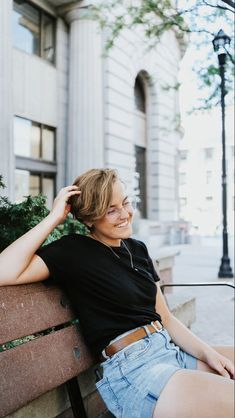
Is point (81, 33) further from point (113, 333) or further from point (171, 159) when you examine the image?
point (113, 333)

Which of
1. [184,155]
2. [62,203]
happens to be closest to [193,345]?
[62,203]

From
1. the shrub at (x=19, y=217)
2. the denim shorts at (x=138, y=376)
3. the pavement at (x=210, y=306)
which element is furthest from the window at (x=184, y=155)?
the denim shorts at (x=138, y=376)

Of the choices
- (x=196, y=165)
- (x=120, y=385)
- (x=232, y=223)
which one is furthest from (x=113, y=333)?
(x=196, y=165)

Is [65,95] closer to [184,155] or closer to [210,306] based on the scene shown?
[210,306]

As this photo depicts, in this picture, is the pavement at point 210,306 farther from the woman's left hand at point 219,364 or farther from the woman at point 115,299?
the woman at point 115,299

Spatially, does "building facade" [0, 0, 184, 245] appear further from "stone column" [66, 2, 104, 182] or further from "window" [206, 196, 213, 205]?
"window" [206, 196, 213, 205]

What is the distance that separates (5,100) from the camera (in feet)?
16.3

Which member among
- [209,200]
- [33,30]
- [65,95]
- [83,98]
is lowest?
[209,200]

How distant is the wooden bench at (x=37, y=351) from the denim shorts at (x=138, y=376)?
0.23 m

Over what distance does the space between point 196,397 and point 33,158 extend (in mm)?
13522

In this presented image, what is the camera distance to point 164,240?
2266 cm

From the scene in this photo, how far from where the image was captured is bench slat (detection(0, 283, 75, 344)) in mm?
1858

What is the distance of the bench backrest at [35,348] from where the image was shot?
179 centimetres

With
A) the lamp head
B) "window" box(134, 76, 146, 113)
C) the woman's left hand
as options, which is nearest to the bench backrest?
the woman's left hand
